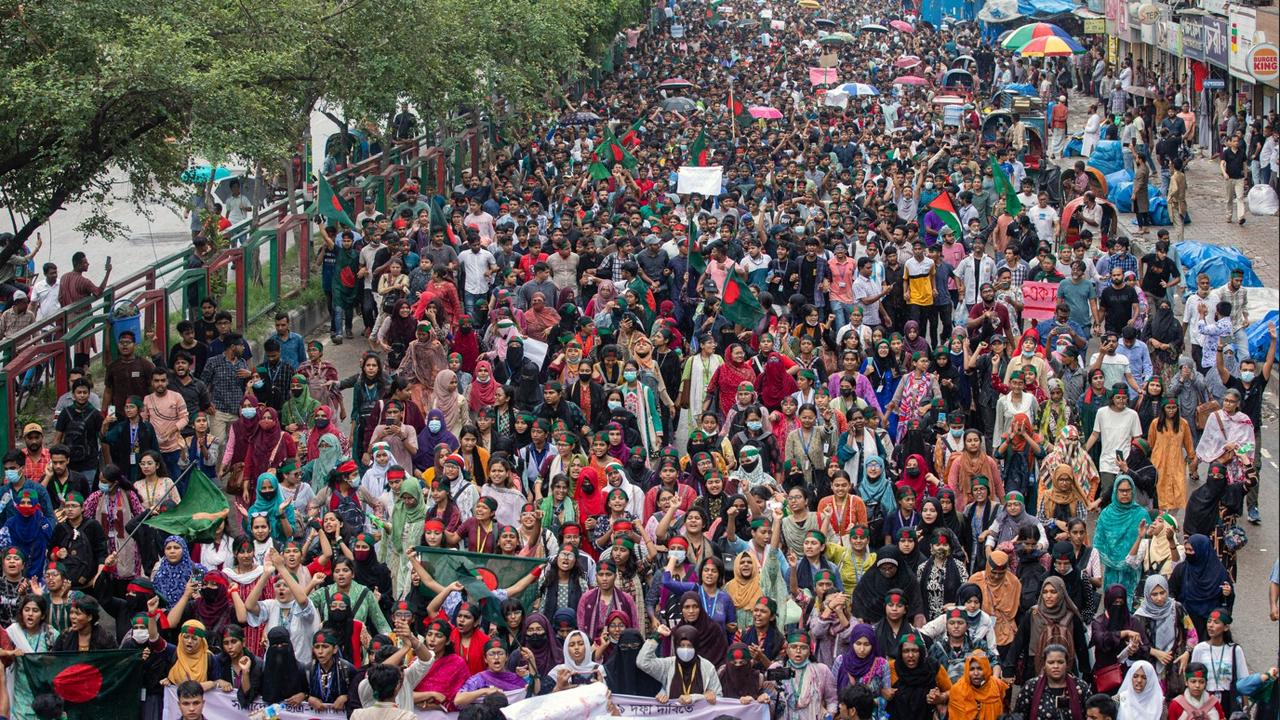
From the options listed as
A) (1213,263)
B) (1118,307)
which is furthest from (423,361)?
(1213,263)

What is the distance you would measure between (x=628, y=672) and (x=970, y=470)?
339 centimetres

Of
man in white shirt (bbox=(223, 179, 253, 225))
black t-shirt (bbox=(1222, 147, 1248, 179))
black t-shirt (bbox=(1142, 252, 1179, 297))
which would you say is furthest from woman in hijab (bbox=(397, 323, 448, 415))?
black t-shirt (bbox=(1222, 147, 1248, 179))

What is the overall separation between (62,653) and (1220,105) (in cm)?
2657

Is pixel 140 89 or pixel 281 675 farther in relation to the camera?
pixel 140 89

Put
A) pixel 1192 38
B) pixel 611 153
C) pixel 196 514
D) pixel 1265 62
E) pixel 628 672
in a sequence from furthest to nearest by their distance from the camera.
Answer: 1. pixel 1192 38
2. pixel 1265 62
3. pixel 611 153
4. pixel 196 514
5. pixel 628 672

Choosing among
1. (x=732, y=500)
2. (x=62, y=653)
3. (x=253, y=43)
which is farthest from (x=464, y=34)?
(x=62, y=653)

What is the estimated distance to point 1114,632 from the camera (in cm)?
1084

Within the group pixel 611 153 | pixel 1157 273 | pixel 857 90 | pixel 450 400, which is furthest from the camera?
pixel 857 90

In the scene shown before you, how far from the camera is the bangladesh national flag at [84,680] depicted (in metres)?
10.7

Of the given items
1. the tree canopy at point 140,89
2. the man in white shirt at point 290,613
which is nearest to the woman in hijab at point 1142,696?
the man in white shirt at point 290,613

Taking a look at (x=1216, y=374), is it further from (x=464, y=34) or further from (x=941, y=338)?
(x=464, y=34)

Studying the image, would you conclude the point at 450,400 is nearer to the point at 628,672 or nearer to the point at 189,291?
the point at 628,672

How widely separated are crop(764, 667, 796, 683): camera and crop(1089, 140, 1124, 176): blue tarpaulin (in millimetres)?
19091

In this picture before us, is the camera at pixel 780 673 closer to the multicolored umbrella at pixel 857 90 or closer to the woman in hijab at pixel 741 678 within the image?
the woman in hijab at pixel 741 678
